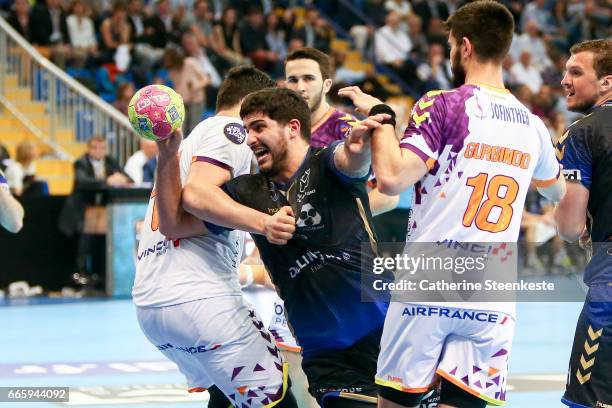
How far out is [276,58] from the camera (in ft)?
67.6

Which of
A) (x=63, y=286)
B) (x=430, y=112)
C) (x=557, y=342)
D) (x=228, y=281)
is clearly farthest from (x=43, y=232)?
(x=430, y=112)

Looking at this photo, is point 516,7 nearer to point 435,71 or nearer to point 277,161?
point 435,71

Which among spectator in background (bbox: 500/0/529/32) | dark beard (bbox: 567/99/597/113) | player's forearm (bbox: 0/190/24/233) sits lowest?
player's forearm (bbox: 0/190/24/233)

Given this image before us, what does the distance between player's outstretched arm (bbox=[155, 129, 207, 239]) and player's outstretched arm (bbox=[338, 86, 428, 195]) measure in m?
0.92

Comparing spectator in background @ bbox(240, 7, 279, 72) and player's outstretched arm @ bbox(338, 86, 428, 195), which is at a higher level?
spectator in background @ bbox(240, 7, 279, 72)

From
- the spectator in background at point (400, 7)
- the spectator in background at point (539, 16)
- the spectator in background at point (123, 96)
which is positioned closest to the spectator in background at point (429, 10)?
the spectator in background at point (400, 7)

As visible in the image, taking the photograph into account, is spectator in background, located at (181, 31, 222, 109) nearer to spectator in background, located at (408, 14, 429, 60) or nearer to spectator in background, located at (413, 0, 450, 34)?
spectator in background, located at (408, 14, 429, 60)

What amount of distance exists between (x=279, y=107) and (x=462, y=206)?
986 mm

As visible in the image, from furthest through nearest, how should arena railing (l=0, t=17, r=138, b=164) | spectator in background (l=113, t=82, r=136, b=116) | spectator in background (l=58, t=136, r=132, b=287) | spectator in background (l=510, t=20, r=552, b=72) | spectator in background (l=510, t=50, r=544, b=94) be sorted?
spectator in background (l=510, t=20, r=552, b=72), spectator in background (l=510, t=50, r=544, b=94), spectator in background (l=113, t=82, r=136, b=116), arena railing (l=0, t=17, r=138, b=164), spectator in background (l=58, t=136, r=132, b=287)

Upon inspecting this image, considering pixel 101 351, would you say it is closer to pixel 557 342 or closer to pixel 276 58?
pixel 557 342

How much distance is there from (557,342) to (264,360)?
6536mm

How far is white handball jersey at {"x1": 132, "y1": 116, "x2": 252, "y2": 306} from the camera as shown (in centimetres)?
494

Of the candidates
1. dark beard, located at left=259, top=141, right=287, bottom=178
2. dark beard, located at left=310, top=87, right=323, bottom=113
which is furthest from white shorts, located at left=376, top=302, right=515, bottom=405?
dark beard, located at left=310, top=87, right=323, bottom=113

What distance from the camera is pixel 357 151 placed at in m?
4.43
